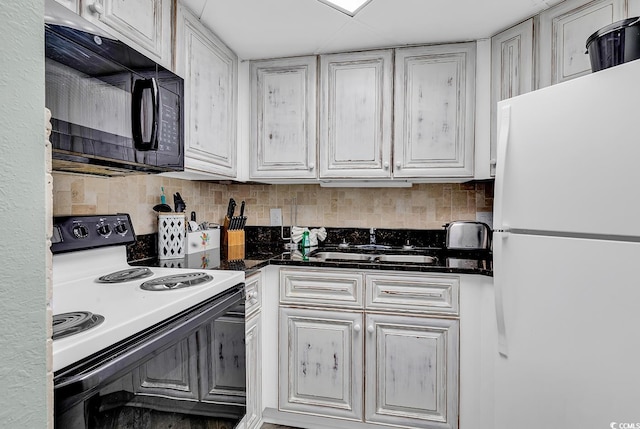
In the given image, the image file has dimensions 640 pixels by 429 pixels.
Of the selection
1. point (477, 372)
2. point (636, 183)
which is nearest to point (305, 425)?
point (477, 372)

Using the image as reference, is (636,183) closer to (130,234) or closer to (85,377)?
(85,377)

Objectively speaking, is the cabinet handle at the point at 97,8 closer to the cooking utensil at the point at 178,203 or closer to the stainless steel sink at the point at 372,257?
the cooking utensil at the point at 178,203

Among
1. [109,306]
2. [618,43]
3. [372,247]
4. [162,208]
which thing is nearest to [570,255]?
[618,43]

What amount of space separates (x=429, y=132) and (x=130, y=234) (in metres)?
1.64

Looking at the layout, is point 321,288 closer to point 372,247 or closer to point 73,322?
point 372,247

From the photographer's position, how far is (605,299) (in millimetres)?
1072

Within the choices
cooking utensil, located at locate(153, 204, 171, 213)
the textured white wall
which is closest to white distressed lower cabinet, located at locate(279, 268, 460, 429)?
cooking utensil, located at locate(153, 204, 171, 213)

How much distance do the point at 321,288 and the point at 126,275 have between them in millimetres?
937

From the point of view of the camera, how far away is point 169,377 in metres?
1.02

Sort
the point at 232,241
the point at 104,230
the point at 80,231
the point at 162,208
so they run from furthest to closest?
the point at 232,241, the point at 162,208, the point at 104,230, the point at 80,231

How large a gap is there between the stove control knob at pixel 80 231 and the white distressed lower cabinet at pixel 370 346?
95 centimetres

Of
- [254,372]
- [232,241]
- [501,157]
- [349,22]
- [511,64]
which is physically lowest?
[254,372]

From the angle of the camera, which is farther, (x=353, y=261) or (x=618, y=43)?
(x=353, y=261)

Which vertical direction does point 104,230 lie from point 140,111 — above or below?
below
